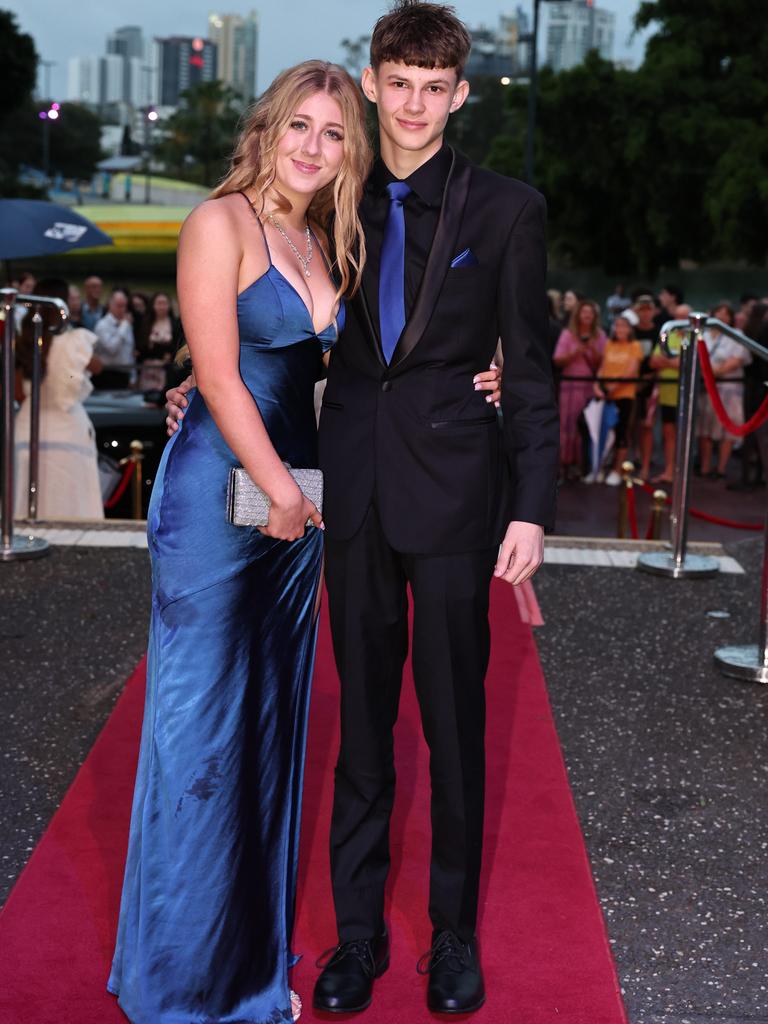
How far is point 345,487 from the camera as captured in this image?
113 inches

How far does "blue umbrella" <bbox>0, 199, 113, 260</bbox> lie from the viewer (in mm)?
10922

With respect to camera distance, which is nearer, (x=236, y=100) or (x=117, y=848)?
(x=117, y=848)

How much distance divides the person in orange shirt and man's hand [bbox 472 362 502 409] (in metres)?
10.3

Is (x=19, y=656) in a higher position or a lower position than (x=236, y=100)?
lower

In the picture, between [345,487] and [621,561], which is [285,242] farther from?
[621,561]

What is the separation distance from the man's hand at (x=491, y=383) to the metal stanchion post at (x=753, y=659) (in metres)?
2.88

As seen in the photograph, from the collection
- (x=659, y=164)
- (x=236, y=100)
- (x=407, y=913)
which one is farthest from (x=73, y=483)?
(x=236, y=100)

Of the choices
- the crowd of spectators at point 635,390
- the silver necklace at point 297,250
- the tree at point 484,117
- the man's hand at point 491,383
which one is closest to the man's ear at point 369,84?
the silver necklace at point 297,250

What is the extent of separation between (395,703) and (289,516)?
603mm

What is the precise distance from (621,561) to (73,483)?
11.0 feet

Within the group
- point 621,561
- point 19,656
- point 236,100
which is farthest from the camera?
point 236,100

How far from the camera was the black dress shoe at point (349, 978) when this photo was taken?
2861 millimetres

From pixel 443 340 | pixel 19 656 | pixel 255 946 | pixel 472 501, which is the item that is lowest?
pixel 19 656

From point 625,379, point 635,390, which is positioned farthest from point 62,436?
point 635,390
